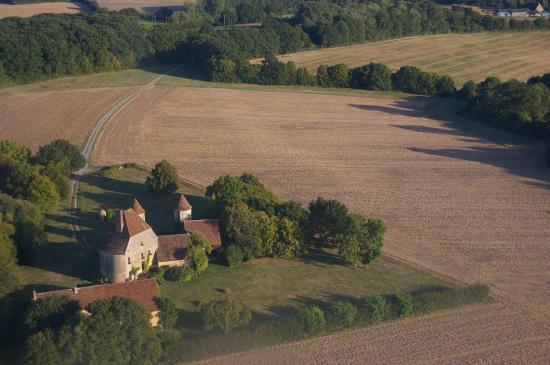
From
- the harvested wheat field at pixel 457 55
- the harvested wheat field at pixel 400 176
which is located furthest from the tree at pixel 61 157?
the harvested wheat field at pixel 457 55

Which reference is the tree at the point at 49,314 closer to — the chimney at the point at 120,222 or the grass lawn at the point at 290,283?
the grass lawn at the point at 290,283

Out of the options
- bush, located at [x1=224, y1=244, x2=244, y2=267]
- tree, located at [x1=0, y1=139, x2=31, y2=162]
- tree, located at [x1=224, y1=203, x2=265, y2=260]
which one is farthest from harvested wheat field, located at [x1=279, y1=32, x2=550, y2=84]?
bush, located at [x1=224, y1=244, x2=244, y2=267]

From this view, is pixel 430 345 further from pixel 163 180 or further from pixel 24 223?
pixel 163 180

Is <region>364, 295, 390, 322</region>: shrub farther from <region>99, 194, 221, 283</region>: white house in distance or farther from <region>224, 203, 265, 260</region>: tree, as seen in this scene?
<region>99, 194, 221, 283</region>: white house in distance

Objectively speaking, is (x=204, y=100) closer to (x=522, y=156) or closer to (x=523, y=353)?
(x=522, y=156)

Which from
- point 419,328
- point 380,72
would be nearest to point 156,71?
point 380,72

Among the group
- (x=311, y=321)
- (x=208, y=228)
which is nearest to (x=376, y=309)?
(x=311, y=321)
